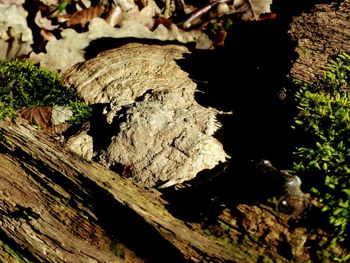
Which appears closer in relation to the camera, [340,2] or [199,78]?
[340,2]

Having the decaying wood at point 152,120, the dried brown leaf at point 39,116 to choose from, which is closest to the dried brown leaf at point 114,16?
the decaying wood at point 152,120

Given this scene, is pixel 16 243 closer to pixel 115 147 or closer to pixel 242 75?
pixel 115 147

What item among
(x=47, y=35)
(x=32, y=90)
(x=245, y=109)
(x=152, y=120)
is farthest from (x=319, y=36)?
(x=47, y=35)

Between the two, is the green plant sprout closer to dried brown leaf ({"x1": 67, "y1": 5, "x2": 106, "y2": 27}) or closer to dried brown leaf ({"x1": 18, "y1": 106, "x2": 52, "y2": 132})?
dried brown leaf ({"x1": 18, "y1": 106, "x2": 52, "y2": 132})

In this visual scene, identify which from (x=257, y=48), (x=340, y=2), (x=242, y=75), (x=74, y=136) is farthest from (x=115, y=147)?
(x=340, y=2)

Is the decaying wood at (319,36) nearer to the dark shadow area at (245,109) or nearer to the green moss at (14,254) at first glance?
the dark shadow area at (245,109)

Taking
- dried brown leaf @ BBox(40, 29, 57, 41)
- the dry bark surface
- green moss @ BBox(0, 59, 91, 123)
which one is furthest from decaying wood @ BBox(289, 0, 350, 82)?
dried brown leaf @ BBox(40, 29, 57, 41)
